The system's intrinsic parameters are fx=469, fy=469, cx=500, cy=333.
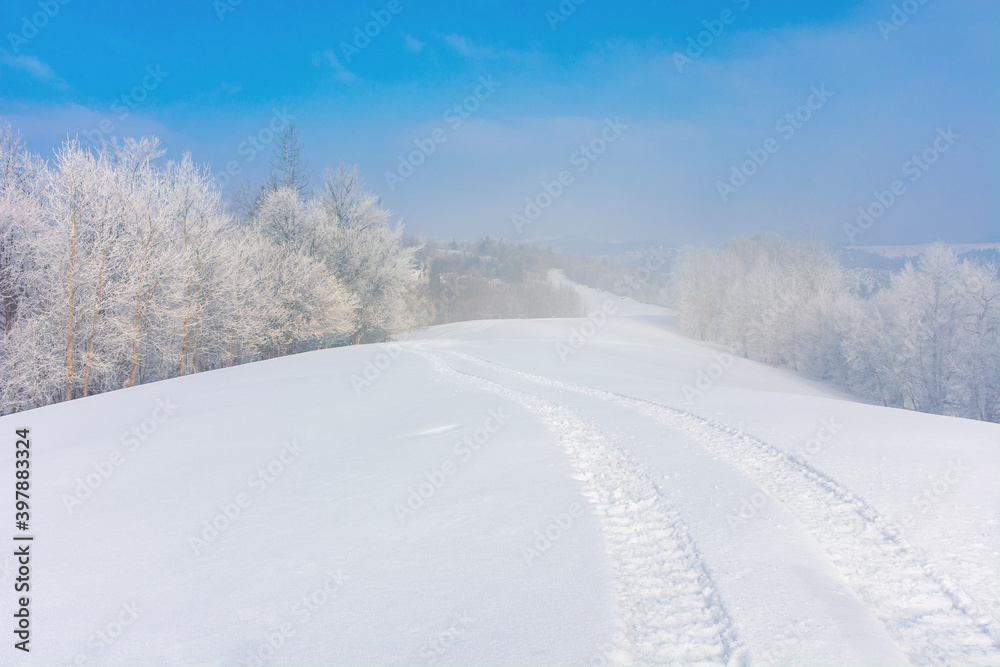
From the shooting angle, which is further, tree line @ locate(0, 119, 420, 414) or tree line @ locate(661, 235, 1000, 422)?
tree line @ locate(661, 235, 1000, 422)

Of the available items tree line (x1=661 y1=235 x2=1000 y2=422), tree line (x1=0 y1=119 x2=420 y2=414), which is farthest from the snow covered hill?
tree line (x1=661 y1=235 x2=1000 y2=422)

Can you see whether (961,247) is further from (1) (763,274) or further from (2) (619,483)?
(2) (619,483)

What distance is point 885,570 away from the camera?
377 cm

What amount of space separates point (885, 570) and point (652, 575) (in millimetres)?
1858

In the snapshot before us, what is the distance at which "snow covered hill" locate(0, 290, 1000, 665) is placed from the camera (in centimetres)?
314

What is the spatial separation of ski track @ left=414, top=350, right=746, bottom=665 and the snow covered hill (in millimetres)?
20

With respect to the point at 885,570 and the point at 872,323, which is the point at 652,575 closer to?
the point at 885,570

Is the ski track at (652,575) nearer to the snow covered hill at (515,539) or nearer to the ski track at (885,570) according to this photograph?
the snow covered hill at (515,539)

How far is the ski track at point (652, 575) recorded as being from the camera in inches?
117

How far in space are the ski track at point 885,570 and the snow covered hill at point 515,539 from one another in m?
0.02

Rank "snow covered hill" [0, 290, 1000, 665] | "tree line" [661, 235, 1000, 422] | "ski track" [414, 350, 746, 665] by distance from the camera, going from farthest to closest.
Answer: "tree line" [661, 235, 1000, 422]
"snow covered hill" [0, 290, 1000, 665]
"ski track" [414, 350, 746, 665]

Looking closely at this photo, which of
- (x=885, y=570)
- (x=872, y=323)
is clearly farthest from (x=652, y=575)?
(x=872, y=323)

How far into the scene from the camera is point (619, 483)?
19.0 feet

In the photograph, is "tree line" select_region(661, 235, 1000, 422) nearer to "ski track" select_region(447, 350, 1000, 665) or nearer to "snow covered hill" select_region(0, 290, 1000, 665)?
"snow covered hill" select_region(0, 290, 1000, 665)
